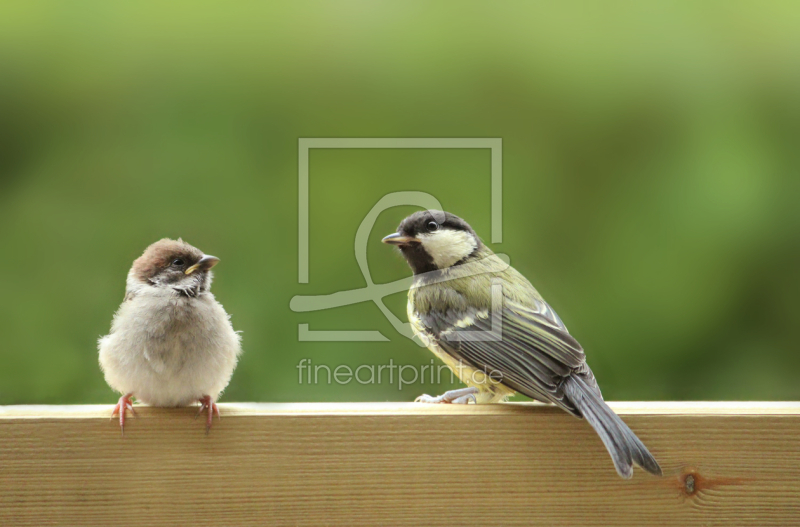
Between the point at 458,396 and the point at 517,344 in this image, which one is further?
the point at 458,396

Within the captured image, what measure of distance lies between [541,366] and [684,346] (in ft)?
2.14

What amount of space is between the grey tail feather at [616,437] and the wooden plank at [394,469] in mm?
63

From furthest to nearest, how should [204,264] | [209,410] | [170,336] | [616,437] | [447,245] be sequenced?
[447,245], [204,264], [170,336], [209,410], [616,437]

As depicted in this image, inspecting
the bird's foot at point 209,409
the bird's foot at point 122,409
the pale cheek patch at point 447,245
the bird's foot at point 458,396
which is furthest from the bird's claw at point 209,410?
the pale cheek patch at point 447,245

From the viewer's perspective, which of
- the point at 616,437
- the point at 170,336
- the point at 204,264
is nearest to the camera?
the point at 616,437

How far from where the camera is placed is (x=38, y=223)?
2.30 m

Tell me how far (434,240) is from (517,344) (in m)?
0.55

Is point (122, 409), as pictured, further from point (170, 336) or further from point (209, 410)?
point (170, 336)

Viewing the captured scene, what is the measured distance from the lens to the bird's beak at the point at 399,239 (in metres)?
2.29

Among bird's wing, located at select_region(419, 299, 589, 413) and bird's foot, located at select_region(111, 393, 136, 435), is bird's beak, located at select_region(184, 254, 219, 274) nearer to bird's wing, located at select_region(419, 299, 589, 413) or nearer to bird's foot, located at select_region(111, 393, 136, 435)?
bird's foot, located at select_region(111, 393, 136, 435)

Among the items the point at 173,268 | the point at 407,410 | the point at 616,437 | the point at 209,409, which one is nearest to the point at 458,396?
the point at 407,410

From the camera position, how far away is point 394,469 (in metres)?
1.62

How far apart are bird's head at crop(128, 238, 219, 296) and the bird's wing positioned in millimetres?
661

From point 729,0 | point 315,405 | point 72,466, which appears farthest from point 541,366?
point 729,0
